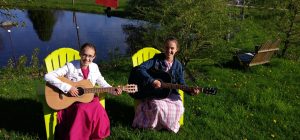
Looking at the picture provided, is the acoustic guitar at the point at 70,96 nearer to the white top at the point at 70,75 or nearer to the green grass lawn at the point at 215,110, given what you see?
the white top at the point at 70,75

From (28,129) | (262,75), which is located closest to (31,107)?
(28,129)

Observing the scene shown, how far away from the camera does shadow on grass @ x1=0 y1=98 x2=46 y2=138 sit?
564 cm

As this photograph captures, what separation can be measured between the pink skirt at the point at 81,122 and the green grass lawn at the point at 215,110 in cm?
41

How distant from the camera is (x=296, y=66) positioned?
10758 mm

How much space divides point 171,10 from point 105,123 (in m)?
4.12

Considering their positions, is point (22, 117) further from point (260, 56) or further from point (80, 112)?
point (260, 56)

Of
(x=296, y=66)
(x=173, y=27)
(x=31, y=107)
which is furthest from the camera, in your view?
(x=296, y=66)

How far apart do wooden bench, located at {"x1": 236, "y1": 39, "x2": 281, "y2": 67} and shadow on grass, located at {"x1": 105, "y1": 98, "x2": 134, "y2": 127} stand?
14.2ft

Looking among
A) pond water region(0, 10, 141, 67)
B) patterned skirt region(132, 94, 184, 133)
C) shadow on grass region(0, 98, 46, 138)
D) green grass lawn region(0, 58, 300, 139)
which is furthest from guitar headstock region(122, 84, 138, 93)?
pond water region(0, 10, 141, 67)

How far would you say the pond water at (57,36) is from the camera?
1633 cm

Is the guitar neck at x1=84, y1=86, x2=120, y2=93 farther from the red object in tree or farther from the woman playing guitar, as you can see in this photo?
the red object in tree

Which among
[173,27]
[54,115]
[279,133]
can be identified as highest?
[173,27]

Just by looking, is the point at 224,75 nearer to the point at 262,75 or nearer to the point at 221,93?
the point at 262,75

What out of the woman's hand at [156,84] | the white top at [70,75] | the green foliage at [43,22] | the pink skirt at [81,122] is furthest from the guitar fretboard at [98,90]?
the green foliage at [43,22]
